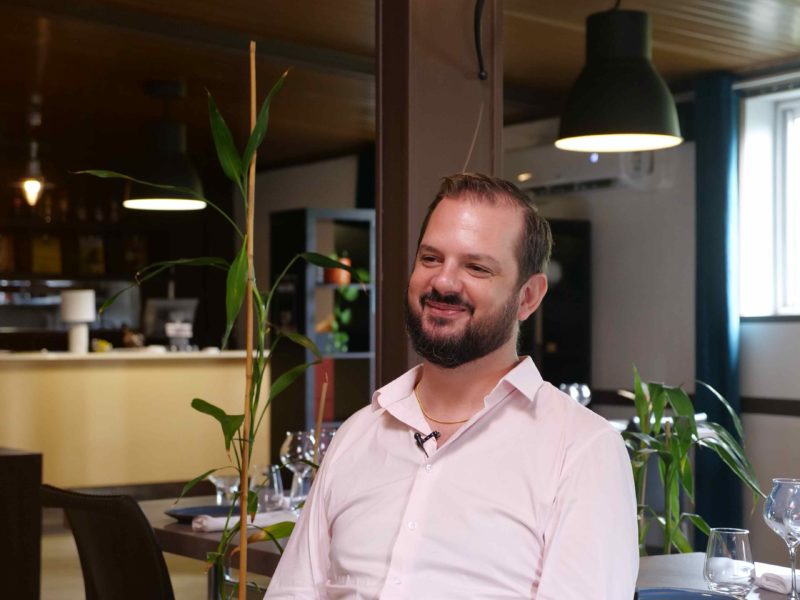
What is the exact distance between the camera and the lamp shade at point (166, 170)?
6742mm

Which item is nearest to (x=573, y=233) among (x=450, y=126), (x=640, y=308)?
(x=640, y=308)

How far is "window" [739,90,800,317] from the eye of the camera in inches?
280

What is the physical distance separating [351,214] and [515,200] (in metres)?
7.13

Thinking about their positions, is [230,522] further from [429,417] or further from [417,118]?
[429,417]

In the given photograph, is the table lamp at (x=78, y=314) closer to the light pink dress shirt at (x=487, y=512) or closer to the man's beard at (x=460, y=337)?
the light pink dress shirt at (x=487, y=512)

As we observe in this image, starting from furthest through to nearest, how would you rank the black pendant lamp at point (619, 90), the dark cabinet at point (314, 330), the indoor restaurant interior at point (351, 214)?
the dark cabinet at point (314, 330) < the indoor restaurant interior at point (351, 214) < the black pendant lamp at point (619, 90)

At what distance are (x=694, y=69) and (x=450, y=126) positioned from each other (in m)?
4.60

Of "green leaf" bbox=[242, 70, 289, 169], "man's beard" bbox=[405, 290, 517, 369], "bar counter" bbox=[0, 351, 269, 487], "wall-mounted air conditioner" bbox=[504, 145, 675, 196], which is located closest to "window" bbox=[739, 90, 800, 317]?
"wall-mounted air conditioner" bbox=[504, 145, 675, 196]

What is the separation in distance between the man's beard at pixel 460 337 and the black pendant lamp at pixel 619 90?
225 cm

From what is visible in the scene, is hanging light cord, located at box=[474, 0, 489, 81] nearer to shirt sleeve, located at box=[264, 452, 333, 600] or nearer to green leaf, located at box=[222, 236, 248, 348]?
green leaf, located at box=[222, 236, 248, 348]

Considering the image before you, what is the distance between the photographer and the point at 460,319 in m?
1.93

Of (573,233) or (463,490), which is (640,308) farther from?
(463,490)

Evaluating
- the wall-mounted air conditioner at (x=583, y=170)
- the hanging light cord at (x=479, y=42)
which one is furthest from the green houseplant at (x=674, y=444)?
the wall-mounted air conditioner at (x=583, y=170)

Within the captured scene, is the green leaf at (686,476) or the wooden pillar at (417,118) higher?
the wooden pillar at (417,118)
